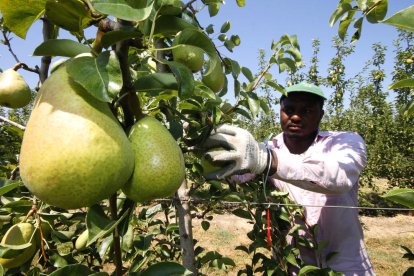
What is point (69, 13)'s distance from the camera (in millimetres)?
627

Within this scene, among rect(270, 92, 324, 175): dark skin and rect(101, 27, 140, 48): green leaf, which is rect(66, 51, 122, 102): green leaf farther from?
rect(270, 92, 324, 175): dark skin

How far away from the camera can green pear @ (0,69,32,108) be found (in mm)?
1178

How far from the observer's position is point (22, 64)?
1.09 metres

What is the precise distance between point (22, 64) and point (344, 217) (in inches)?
70.8

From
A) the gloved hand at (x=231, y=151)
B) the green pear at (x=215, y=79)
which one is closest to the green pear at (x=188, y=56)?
the green pear at (x=215, y=79)

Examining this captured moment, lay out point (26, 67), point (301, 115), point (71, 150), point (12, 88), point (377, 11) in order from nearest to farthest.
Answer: point (71, 150)
point (26, 67)
point (12, 88)
point (377, 11)
point (301, 115)

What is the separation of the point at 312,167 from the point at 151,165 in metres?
1.09

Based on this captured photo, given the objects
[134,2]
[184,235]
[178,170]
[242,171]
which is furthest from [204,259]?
[134,2]

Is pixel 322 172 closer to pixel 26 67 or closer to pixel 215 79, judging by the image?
pixel 215 79

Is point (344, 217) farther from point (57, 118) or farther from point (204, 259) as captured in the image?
point (57, 118)

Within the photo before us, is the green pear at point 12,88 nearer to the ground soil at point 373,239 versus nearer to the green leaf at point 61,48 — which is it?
the green leaf at point 61,48

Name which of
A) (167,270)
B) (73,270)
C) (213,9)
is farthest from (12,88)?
(213,9)

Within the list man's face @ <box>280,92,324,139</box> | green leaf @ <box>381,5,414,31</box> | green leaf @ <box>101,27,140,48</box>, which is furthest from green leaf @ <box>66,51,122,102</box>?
man's face @ <box>280,92,324,139</box>

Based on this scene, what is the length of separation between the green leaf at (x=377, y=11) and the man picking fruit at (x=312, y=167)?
0.66 meters
